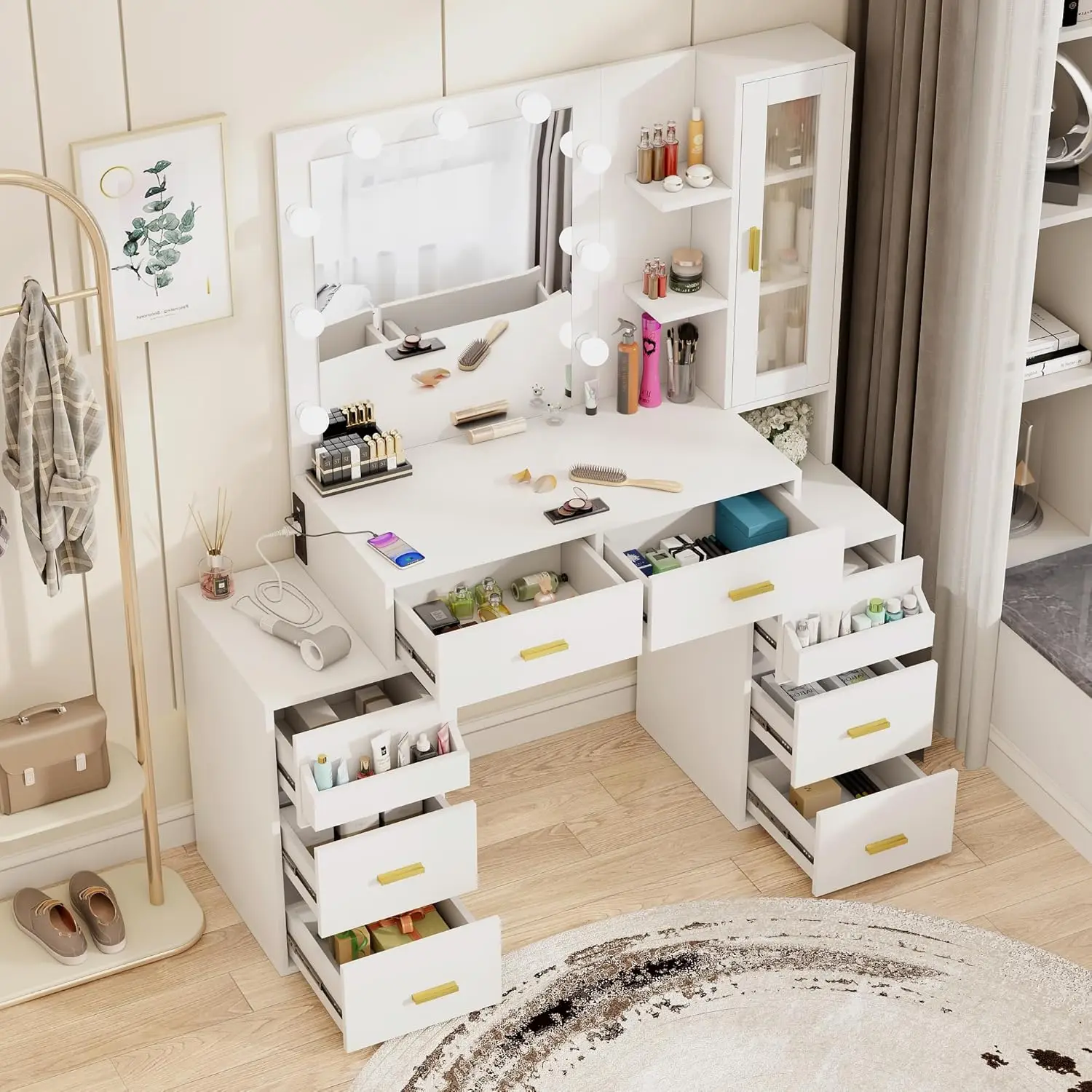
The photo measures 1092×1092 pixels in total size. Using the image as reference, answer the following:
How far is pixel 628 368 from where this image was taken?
371 centimetres

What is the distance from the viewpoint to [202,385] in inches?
135

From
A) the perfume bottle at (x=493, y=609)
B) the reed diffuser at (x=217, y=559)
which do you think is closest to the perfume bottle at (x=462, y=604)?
the perfume bottle at (x=493, y=609)

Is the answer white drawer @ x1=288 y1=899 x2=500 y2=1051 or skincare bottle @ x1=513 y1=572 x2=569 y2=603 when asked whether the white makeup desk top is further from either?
white drawer @ x1=288 y1=899 x2=500 y2=1051

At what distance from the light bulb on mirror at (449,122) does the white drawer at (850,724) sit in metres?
1.27

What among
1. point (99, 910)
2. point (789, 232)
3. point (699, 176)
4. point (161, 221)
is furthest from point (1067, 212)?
point (99, 910)

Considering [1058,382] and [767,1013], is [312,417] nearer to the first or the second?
[767,1013]

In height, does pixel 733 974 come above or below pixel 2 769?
below

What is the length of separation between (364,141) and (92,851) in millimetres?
1590

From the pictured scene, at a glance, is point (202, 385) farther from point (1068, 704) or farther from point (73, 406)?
point (1068, 704)

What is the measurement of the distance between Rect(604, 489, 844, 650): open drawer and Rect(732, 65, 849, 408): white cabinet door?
1.13 ft

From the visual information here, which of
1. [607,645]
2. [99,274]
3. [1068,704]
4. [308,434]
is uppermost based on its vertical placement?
[99,274]

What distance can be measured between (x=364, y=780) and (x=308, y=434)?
73 centimetres

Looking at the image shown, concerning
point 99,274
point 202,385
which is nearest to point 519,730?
point 202,385

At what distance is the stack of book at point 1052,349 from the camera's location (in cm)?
395
